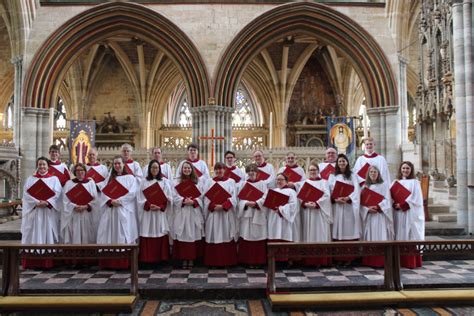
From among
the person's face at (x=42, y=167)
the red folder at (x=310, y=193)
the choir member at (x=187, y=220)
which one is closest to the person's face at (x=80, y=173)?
the person's face at (x=42, y=167)

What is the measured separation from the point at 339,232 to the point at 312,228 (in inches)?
15.4

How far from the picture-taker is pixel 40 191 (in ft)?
17.7

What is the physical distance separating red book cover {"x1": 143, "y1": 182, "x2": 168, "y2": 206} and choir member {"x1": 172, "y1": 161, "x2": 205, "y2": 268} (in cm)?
19

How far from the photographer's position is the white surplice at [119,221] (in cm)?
526

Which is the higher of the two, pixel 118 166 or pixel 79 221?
pixel 118 166

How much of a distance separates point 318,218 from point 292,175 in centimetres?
97

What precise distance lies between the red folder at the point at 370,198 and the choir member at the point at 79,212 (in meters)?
3.51

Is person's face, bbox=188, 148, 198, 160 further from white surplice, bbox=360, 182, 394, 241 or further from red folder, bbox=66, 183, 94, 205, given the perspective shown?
white surplice, bbox=360, 182, 394, 241

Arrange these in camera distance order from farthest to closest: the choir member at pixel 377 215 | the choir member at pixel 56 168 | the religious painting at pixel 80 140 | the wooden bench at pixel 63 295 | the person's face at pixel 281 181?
the religious painting at pixel 80 140
the choir member at pixel 56 168
the person's face at pixel 281 181
the choir member at pixel 377 215
the wooden bench at pixel 63 295

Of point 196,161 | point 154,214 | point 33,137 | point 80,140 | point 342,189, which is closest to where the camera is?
point 154,214

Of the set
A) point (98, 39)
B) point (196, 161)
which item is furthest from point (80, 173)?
point (98, 39)

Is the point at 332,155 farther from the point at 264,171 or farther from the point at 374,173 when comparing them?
the point at 264,171

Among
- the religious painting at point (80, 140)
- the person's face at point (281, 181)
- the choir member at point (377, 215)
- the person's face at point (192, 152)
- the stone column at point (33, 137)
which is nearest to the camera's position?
the choir member at point (377, 215)

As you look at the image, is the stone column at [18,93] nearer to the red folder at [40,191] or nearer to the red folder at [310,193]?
the red folder at [40,191]
